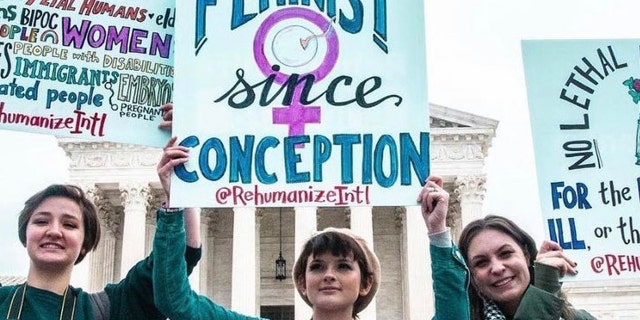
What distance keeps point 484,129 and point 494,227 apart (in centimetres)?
3136

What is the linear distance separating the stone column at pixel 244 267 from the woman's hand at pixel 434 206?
1154 inches

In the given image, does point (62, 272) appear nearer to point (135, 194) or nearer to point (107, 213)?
point (135, 194)

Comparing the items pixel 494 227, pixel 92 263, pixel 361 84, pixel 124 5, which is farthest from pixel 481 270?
pixel 92 263

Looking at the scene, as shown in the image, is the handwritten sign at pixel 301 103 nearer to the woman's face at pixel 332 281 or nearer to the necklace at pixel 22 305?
the woman's face at pixel 332 281

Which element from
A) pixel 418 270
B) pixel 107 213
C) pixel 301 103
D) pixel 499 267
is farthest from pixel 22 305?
pixel 107 213

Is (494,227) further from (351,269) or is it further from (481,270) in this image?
(351,269)

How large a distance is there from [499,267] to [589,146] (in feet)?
5.96

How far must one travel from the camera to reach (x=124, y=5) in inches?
230

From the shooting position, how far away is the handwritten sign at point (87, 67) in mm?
5590

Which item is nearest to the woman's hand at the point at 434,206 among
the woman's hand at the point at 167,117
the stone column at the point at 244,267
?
the woman's hand at the point at 167,117

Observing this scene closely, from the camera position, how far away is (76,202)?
15.9 feet

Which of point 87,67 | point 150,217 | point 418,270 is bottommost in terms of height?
point 418,270

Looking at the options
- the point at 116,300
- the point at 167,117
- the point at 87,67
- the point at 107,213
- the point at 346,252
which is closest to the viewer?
the point at 346,252

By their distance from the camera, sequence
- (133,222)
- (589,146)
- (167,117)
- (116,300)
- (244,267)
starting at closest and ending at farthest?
(116,300)
(167,117)
(589,146)
(244,267)
(133,222)
